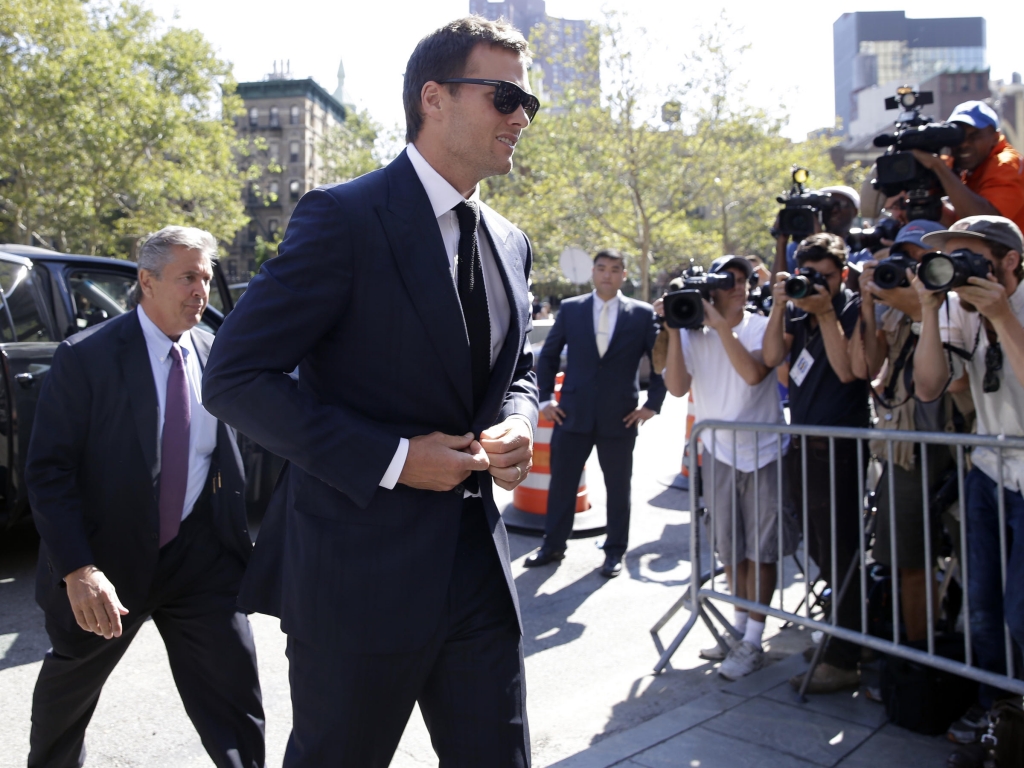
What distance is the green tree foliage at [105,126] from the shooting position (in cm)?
2372

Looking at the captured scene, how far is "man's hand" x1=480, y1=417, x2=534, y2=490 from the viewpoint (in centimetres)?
182

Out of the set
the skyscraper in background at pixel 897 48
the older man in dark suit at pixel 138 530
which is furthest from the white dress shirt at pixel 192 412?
the skyscraper in background at pixel 897 48

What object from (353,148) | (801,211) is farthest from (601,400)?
(353,148)

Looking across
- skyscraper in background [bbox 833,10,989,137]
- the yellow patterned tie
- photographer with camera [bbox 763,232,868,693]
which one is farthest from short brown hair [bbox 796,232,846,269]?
skyscraper in background [bbox 833,10,989,137]

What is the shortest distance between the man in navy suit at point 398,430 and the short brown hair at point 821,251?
8.53 ft

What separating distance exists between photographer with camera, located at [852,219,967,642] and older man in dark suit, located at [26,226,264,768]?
8.62 ft

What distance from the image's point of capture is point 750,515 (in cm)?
439

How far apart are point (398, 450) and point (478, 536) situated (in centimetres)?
36

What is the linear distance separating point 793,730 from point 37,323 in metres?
4.91

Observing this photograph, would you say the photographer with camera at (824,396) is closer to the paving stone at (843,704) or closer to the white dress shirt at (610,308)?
the paving stone at (843,704)

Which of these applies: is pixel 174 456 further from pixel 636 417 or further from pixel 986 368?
pixel 636 417

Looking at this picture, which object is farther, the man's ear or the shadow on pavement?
the shadow on pavement

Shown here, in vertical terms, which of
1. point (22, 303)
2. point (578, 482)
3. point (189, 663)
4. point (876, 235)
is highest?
point (876, 235)

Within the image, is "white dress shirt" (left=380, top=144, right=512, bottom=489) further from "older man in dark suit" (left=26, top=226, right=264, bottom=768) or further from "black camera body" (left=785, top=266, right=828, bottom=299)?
"black camera body" (left=785, top=266, right=828, bottom=299)
